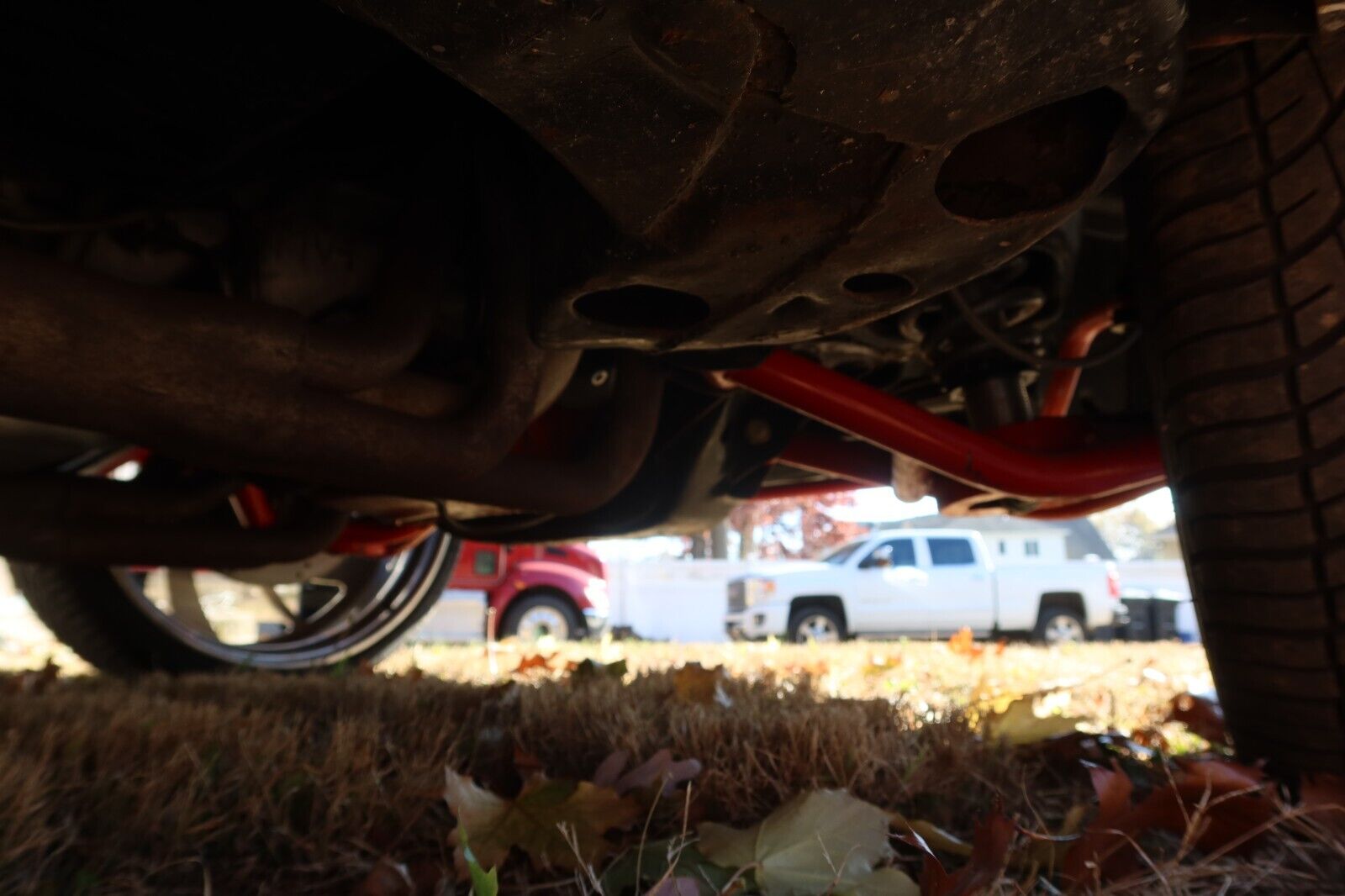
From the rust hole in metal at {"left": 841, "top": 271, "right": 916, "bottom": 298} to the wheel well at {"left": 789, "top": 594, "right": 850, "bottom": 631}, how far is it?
10353mm

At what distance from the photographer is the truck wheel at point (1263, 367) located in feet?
3.95

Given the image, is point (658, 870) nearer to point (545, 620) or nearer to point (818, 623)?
point (545, 620)

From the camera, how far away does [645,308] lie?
1217 mm

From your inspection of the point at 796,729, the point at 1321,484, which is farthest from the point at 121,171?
the point at 1321,484

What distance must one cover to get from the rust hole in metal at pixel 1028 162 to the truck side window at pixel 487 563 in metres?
8.41

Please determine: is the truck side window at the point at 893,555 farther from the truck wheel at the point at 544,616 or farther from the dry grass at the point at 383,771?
the dry grass at the point at 383,771

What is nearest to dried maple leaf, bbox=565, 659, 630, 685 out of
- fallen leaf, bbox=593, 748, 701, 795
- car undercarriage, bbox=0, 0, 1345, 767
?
car undercarriage, bbox=0, 0, 1345, 767

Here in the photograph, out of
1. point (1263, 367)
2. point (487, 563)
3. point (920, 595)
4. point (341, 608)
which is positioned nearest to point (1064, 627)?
point (920, 595)

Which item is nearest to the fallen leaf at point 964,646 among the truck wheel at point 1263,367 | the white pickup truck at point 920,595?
the truck wheel at point 1263,367

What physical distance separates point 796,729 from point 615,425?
2.04ft

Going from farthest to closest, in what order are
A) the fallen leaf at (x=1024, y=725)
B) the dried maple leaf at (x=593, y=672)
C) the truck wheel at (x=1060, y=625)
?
the truck wheel at (x=1060, y=625) → the dried maple leaf at (x=593, y=672) → the fallen leaf at (x=1024, y=725)

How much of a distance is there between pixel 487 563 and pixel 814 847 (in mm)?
8473

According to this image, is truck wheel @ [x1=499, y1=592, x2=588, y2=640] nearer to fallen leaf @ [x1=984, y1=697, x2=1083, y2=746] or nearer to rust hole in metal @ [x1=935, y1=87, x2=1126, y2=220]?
fallen leaf @ [x1=984, y1=697, x2=1083, y2=746]

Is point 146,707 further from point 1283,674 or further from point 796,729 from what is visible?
point 1283,674
